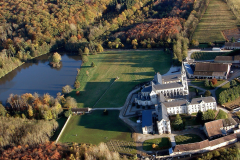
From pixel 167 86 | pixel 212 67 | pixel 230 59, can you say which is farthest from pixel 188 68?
pixel 167 86

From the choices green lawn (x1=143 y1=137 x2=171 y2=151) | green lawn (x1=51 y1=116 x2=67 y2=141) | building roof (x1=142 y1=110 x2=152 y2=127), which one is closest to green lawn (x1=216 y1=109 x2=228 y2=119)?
green lawn (x1=143 y1=137 x2=171 y2=151)

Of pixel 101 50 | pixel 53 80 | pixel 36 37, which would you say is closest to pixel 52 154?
pixel 53 80

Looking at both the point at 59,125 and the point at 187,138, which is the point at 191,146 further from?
the point at 59,125

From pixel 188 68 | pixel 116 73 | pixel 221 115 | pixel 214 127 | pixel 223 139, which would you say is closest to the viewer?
pixel 223 139

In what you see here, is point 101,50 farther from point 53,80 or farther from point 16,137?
point 16,137

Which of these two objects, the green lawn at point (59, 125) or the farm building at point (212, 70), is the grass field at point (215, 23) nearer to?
the farm building at point (212, 70)

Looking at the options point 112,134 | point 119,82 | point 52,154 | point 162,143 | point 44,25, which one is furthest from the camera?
point 44,25
